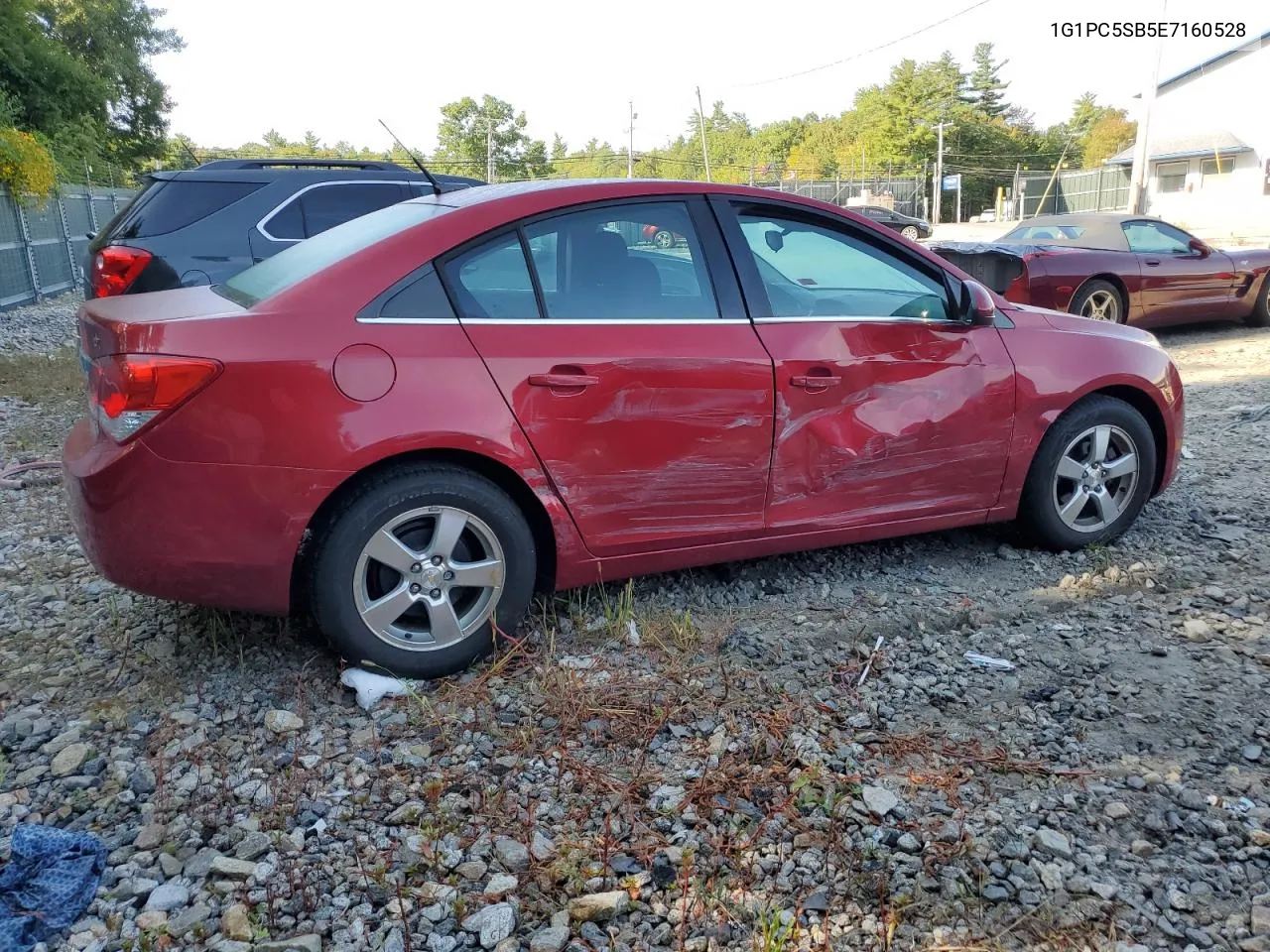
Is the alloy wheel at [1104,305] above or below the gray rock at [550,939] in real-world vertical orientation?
above

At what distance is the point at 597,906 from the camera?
7.95 feet

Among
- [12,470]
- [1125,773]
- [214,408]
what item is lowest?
[1125,773]

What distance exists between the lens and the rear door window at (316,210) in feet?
25.9

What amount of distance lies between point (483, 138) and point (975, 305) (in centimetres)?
8542

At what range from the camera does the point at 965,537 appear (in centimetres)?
500

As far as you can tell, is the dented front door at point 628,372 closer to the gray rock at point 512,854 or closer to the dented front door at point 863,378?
the dented front door at point 863,378

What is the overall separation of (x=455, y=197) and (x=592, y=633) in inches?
67.6

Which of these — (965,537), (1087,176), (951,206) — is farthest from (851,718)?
(951,206)

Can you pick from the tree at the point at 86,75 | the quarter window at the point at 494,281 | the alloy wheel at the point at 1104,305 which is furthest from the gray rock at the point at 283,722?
the tree at the point at 86,75

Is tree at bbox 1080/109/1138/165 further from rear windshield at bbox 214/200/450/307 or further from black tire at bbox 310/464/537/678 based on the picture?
black tire at bbox 310/464/537/678

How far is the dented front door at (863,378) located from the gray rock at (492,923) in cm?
196

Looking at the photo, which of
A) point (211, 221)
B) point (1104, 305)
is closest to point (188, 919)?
point (211, 221)

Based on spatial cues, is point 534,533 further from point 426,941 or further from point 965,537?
point 965,537

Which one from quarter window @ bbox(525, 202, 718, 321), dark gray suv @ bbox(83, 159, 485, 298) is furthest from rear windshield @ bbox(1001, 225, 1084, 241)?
quarter window @ bbox(525, 202, 718, 321)
